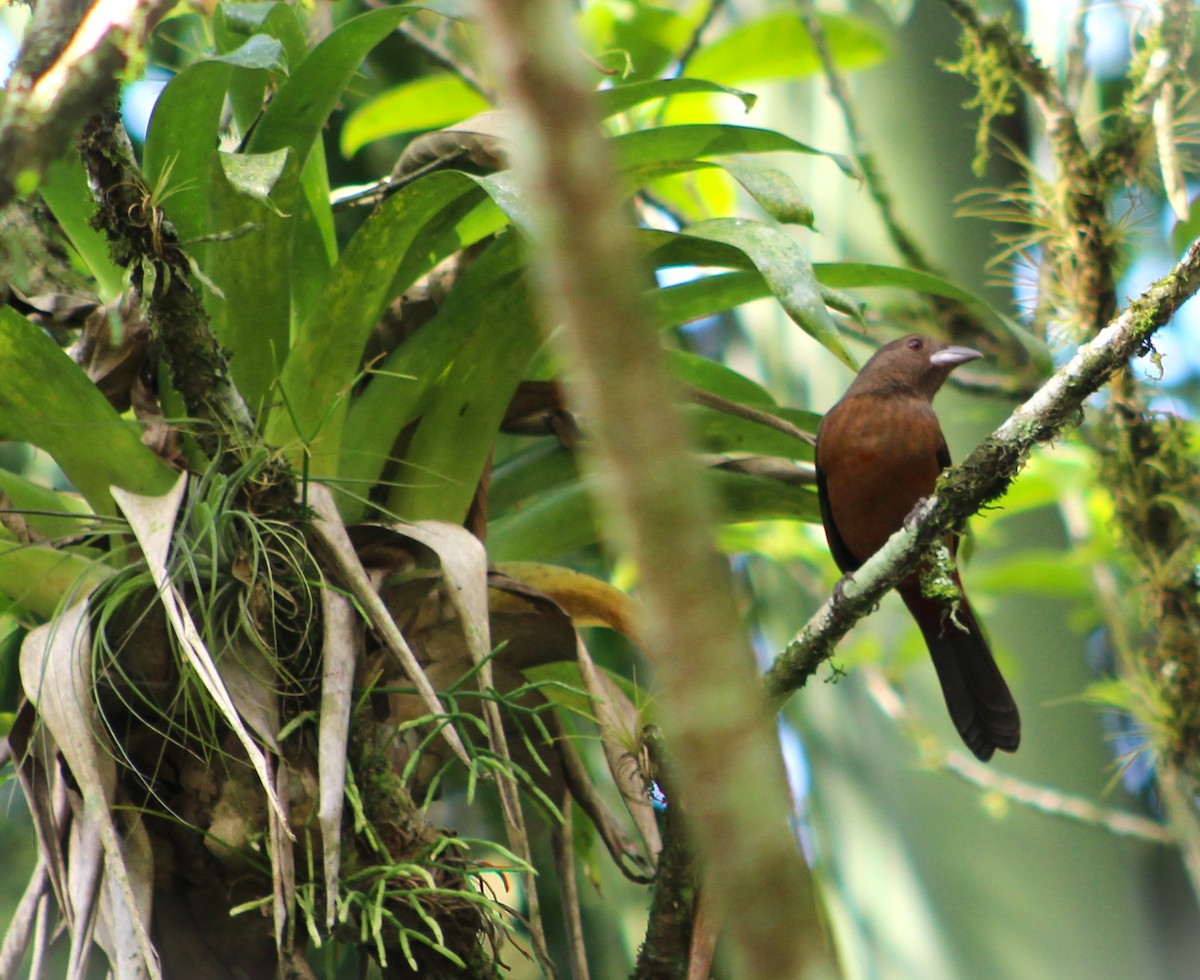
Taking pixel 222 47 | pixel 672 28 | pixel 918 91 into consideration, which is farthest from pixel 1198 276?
pixel 918 91

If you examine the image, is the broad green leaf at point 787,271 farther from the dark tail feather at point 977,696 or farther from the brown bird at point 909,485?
the dark tail feather at point 977,696

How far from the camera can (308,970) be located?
1804mm

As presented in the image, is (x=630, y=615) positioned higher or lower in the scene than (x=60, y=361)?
lower

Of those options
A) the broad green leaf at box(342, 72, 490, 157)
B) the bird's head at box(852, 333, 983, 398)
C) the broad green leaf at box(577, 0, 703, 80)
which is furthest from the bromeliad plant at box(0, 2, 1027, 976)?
the broad green leaf at box(577, 0, 703, 80)

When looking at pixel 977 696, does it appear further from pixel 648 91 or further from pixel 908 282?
pixel 648 91

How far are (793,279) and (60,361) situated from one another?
1.15 m

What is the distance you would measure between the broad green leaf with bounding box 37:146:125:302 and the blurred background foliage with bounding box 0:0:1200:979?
53 centimetres

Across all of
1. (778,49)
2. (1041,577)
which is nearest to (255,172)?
(778,49)

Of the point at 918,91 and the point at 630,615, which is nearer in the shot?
the point at 630,615

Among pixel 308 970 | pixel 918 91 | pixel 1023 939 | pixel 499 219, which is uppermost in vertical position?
pixel 918 91

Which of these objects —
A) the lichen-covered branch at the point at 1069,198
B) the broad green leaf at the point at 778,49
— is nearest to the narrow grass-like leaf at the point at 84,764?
the lichen-covered branch at the point at 1069,198

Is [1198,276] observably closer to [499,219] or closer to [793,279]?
[793,279]

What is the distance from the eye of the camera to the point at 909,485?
360cm

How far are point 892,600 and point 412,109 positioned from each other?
2.52 m
